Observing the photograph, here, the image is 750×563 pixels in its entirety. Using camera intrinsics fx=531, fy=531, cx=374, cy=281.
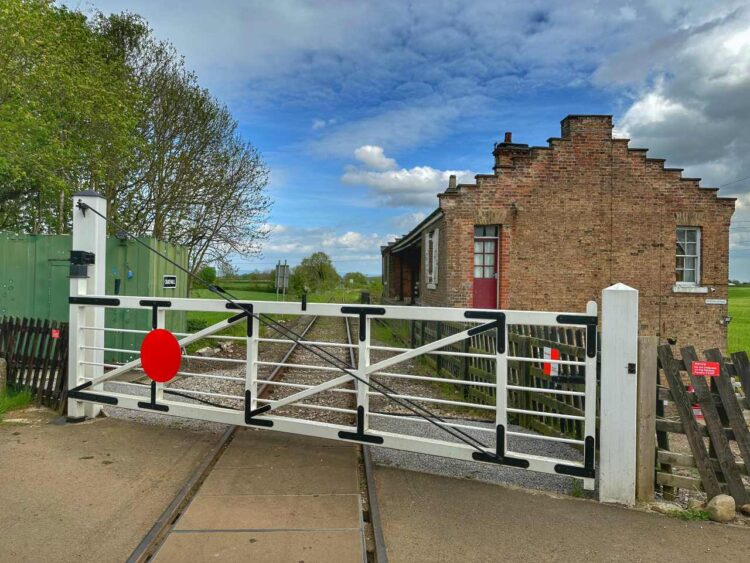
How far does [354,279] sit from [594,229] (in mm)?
66109

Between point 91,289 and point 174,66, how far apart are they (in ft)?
53.8

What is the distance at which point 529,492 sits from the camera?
15.4 feet

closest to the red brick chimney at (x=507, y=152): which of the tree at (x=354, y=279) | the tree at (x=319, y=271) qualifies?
the tree at (x=319, y=271)

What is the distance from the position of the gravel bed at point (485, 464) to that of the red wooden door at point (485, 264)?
998 cm

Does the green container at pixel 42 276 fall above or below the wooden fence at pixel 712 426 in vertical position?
above

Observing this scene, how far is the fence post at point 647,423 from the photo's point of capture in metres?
4.46

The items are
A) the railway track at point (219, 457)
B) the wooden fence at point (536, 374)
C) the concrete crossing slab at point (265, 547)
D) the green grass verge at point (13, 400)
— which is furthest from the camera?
the green grass verge at point (13, 400)

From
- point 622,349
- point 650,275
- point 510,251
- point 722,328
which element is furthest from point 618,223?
point 622,349

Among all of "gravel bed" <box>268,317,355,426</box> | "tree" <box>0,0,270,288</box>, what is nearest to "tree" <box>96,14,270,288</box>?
"tree" <box>0,0,270,288</box>

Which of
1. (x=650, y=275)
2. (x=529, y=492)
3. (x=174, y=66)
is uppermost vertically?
(x=174, y=66)

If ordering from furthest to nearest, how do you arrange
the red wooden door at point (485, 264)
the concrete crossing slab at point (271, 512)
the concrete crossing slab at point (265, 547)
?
1. the red wooden door at point (485, 264)
2. the concrete crossing slab at point (271, 512)
3. the concrete crossing slab at point (265, 547)

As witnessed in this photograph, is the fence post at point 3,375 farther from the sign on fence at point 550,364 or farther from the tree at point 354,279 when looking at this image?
the tree at point 354,279

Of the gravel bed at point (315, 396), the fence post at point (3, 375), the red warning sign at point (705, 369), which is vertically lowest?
the gravel bed at point (315, 396)

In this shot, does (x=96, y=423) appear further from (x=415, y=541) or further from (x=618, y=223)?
(x=618, y=223)
